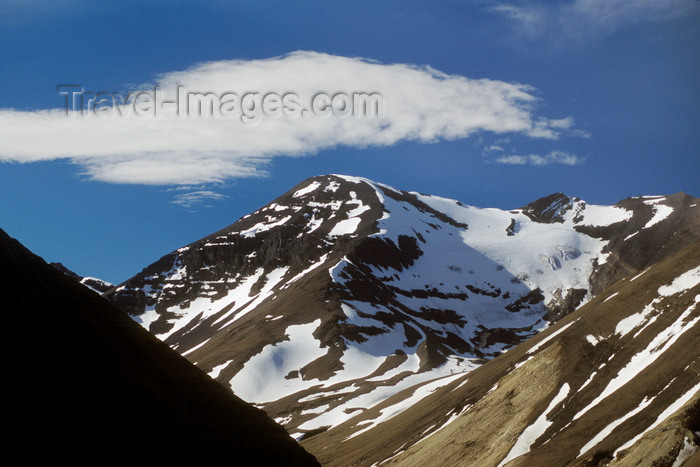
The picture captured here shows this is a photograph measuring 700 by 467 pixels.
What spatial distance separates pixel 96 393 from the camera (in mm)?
25391

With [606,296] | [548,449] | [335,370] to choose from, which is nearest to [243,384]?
[335,370]

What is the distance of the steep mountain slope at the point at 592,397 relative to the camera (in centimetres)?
4612

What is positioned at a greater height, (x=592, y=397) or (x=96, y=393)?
(x=96, y=393)

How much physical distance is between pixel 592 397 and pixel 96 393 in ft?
137

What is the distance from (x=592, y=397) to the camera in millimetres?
56281

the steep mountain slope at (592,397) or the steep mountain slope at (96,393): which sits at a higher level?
the steep mountain slope at (96,393)

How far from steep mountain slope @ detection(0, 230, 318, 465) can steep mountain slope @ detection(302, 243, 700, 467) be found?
74.5ft

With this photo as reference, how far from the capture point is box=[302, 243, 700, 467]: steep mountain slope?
4612cm

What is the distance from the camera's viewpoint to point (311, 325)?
177 meters

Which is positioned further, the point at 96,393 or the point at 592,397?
the point at 592,397

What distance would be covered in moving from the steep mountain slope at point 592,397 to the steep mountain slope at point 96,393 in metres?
22.7

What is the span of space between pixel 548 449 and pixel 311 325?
5017 inches

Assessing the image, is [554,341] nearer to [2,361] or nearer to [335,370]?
[2,361]

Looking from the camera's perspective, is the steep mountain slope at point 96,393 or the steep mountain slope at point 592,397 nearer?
the steep mountain slope at point 96,393
